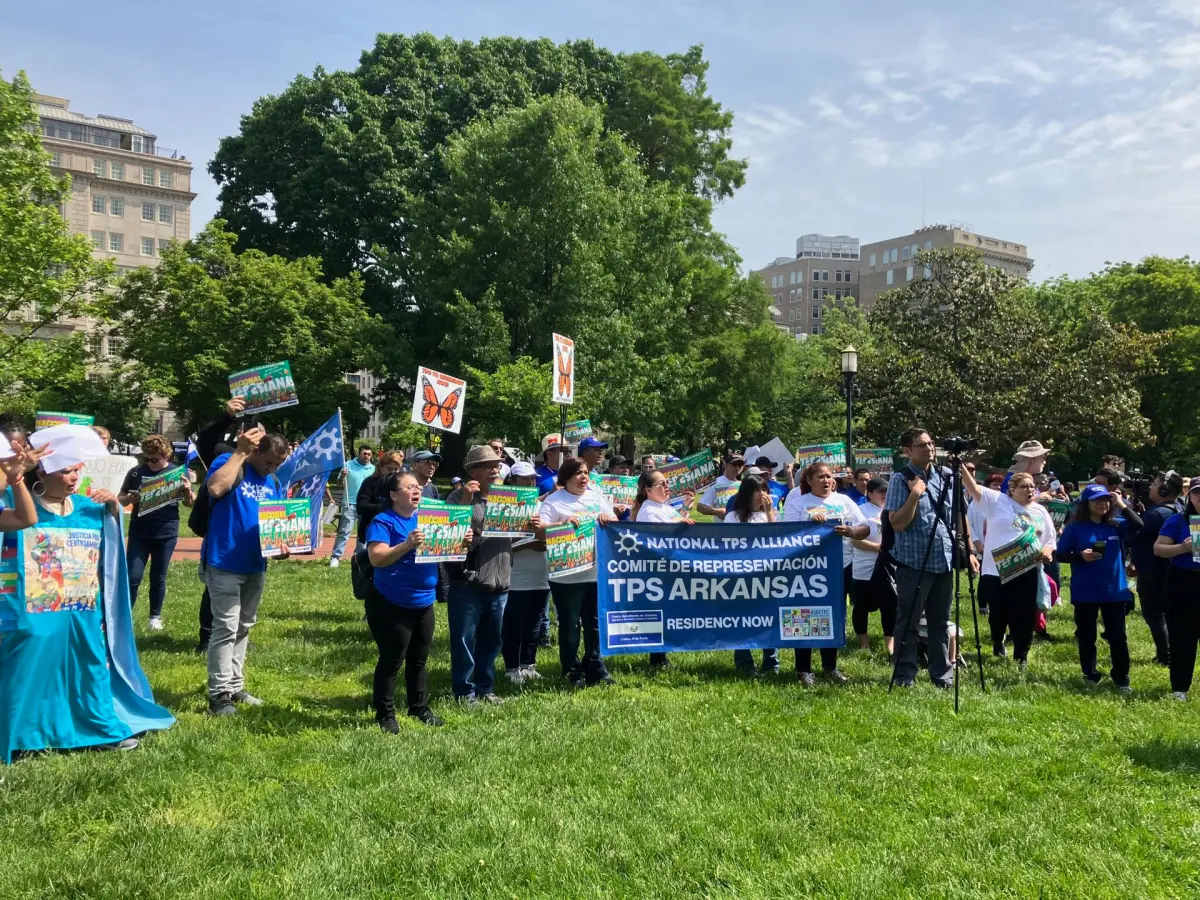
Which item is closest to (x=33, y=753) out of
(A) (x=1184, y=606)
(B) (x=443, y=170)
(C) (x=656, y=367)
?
(A) (x=1184, y=606)

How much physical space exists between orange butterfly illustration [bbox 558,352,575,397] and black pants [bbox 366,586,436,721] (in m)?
6.82

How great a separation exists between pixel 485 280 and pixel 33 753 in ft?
89.3

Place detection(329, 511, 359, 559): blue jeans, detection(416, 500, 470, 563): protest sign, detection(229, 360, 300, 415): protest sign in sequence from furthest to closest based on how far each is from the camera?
detection(329, 511, 359, 559): blue jeans < detection(229, 360, 300, 415): protest sign < detection(416, 500, 470, 563): protest sign

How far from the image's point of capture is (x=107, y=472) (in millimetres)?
8625

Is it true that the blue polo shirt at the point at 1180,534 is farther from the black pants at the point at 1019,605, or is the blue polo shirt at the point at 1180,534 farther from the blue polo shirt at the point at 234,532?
the blue polo shirt at the point at 234,532

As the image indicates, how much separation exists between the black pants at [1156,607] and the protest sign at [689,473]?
5.01 metres

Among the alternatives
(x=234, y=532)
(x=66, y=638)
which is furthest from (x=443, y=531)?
(x=66, y=638)

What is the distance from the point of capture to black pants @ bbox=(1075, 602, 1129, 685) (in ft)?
27.8

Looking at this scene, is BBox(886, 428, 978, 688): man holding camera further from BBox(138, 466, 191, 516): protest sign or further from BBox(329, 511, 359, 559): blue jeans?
BBox(329, 511, 359, 559): blue jeans

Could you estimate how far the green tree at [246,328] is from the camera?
37.2 meters

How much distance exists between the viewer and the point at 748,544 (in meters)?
8.49

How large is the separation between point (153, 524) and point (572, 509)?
481 cm

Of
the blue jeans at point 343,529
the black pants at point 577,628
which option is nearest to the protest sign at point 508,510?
the black pants at point 577,628

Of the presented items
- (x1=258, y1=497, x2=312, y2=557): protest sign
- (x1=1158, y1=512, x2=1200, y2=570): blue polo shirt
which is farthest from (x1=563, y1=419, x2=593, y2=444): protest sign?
(x1=1158, y1=512, x2=1200, y2=570): blue polo shirt
